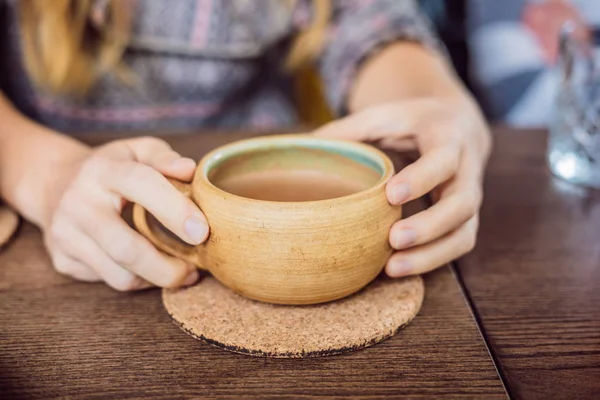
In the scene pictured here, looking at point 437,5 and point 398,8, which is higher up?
point 398,8

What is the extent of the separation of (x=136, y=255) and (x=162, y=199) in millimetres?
52

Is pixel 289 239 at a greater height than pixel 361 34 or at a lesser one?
greater

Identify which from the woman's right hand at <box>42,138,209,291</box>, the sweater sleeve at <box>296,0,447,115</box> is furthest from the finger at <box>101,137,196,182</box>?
the sweater sleeve at <box>296,0,447,115</box>

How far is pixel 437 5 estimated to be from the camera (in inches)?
65.0

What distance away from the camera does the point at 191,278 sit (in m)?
0.50

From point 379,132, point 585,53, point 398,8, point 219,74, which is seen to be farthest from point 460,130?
point 219,74

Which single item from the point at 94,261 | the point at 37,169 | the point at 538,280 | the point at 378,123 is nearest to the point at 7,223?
the point at 37,169

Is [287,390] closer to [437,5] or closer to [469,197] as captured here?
[469,197]

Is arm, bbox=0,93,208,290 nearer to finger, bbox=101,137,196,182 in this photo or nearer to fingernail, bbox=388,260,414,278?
finger, bbox=101,137,196,182

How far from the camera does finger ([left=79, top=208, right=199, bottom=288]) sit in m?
0.47

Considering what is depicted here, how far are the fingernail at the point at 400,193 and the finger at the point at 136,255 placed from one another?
0.57 ft

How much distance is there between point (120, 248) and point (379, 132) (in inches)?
11.3

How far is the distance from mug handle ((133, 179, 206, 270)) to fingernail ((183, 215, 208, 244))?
0.03 metres

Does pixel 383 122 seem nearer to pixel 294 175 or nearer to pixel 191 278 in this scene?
pixel 294 175
